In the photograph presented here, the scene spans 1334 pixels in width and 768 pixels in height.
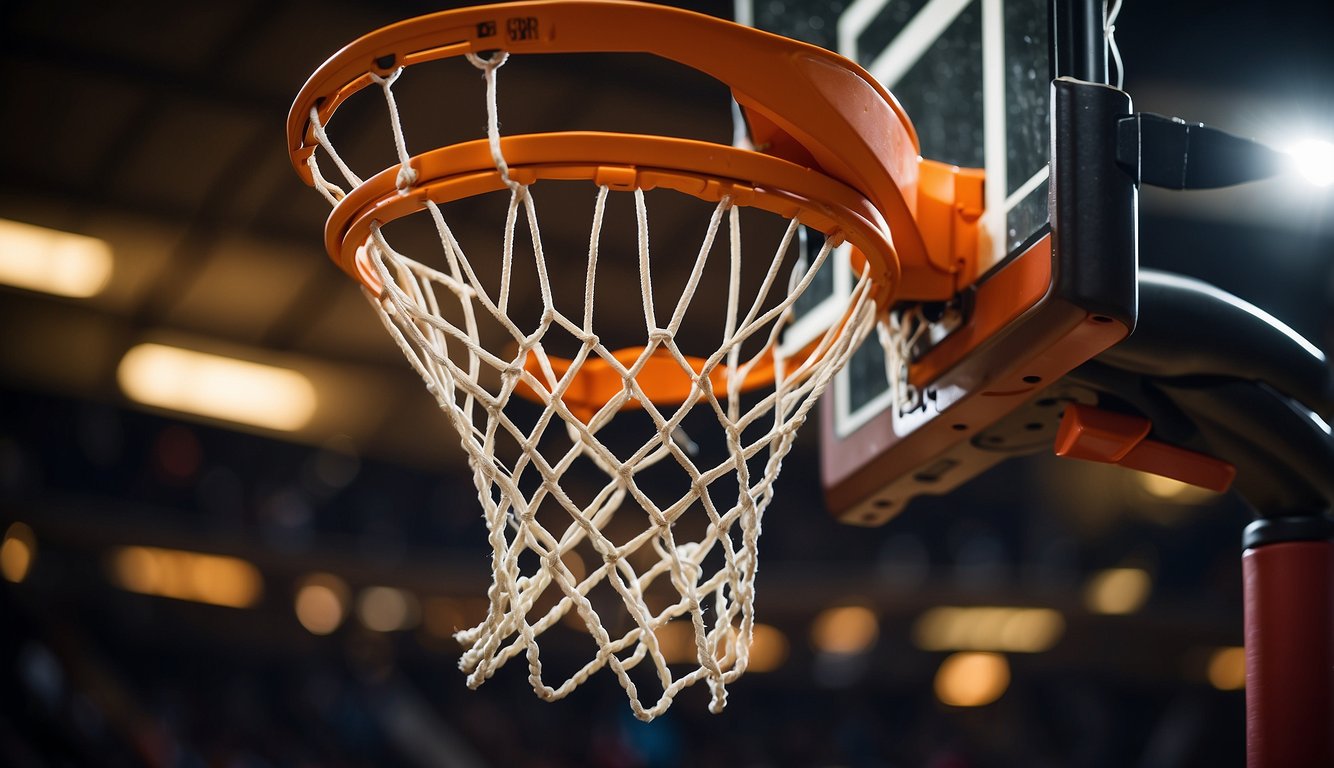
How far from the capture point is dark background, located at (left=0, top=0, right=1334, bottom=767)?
4098 millimetres

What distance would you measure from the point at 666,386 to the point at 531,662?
0.53 m

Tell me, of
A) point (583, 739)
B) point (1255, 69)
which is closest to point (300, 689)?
point (583, 739)

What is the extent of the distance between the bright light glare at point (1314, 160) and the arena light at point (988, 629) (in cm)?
548

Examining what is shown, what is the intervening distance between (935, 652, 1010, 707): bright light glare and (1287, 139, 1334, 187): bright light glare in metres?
6.64

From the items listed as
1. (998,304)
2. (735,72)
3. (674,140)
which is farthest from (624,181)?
(998,304)

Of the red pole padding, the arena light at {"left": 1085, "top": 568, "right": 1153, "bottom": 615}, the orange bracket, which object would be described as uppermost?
the orange bracket

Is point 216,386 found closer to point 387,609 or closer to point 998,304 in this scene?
point 387,609

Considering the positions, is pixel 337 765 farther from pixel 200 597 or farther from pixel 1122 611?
pixel 1122 611

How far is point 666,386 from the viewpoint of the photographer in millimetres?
1914

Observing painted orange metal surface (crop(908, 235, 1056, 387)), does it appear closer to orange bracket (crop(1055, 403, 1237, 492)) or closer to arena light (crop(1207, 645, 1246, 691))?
orange bracket (crop(1055, 403, 1237, 492))

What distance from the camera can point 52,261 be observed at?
5.41m

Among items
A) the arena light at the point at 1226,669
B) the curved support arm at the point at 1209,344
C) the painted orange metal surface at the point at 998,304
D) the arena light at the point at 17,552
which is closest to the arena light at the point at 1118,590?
the arena light at the point at 1226,669

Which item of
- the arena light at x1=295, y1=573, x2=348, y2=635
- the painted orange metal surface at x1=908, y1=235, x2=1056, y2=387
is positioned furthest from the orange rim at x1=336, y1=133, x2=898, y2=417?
the arena light at x1=295, y1=573, x2=348, y2=635

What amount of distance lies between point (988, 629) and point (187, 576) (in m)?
4.39
